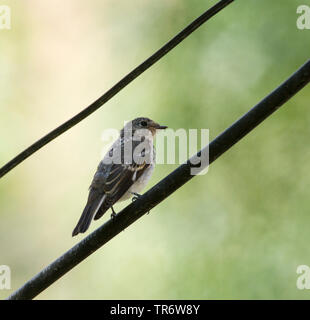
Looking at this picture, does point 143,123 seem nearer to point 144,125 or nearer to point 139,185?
point 144,125

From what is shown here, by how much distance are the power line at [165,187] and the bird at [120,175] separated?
1607 millimetres

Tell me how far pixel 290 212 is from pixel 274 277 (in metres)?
0.91

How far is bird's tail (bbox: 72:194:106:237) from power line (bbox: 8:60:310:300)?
1.57 m

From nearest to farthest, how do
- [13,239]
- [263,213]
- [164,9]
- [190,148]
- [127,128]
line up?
[127,128] < [190,148] < [263,213] < [13,239] < [164,9]

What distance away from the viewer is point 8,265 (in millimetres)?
8219

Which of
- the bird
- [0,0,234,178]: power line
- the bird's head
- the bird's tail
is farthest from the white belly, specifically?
[0,0,234,178]: power line

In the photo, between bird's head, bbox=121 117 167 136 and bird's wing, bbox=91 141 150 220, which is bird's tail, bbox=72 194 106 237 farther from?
bird's head, bbox=121 117 167 136

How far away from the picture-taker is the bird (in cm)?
483

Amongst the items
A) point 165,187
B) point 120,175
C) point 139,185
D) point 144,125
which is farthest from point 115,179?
point 165,187

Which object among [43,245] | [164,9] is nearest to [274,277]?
[43,245]

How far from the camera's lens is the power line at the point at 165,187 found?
8.63 feet

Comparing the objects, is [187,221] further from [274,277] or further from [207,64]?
[207,64]
